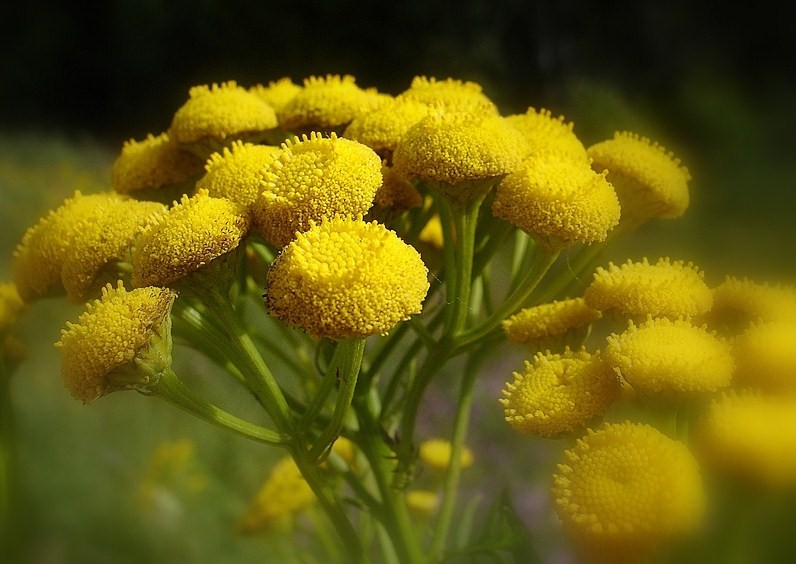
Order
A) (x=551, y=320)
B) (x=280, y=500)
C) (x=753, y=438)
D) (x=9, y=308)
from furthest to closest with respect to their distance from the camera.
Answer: (x=280, y=500) → (x=9, y=308) → (x=551, y=320) → (x=753, y=438)

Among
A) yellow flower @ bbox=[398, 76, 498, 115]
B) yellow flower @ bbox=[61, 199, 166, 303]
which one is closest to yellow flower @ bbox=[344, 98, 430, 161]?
yellow flower @ bbox=[398, 76, 498, 115]

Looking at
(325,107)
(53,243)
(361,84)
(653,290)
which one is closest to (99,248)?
(53,243)

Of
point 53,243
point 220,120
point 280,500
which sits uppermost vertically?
point 220,120

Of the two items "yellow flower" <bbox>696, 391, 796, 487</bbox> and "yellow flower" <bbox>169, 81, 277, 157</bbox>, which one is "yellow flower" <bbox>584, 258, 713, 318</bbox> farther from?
"yellow flower" <bbox>169, 81, 277, 157</bbox>

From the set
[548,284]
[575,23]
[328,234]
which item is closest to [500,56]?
[575,23]

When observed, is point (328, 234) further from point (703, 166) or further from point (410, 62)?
point (410, 62)

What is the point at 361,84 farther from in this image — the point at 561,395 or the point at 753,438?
the point at 753,438
